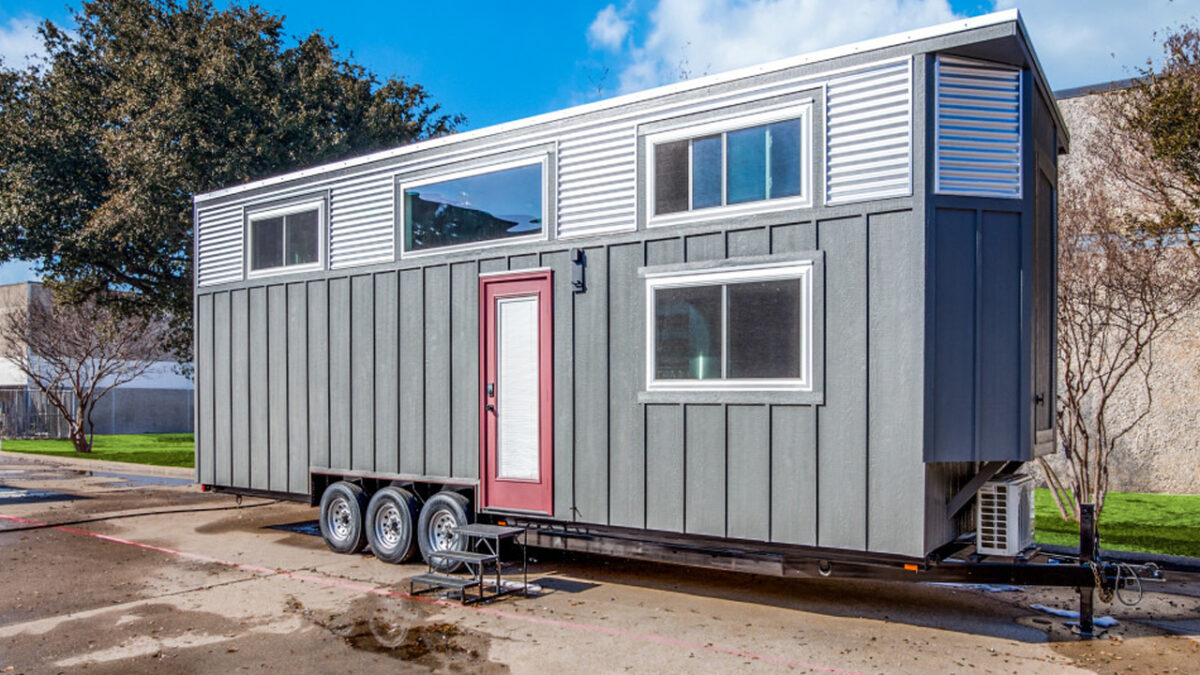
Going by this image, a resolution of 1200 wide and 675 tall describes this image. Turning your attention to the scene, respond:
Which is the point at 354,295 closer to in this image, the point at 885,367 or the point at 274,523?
the point at 274,523

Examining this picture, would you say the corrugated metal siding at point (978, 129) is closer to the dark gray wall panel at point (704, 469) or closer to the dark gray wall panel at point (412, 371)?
the dark gray wall panel at point (704, 469)

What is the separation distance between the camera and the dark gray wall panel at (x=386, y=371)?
368 inches

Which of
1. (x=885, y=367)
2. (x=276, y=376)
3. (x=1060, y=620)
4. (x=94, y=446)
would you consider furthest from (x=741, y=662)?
(x=94, y=446)

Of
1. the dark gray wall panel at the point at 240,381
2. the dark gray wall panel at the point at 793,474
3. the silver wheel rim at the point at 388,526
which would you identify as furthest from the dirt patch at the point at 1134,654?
the dark gray wall panel at the point at 240,381

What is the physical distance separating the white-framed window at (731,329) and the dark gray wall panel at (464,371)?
2.07m

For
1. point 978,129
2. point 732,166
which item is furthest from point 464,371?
point 978,129

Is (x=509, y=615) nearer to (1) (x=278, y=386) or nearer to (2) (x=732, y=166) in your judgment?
(2) (x=732, y=166)

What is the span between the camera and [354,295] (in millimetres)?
9797

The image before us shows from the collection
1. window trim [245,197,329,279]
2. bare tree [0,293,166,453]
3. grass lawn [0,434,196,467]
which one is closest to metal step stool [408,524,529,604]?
window trim [245,197,329,279]

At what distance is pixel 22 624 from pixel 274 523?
206 inches

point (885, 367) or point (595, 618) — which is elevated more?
point (885, 367)

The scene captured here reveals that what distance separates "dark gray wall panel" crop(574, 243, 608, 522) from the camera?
7734 mm

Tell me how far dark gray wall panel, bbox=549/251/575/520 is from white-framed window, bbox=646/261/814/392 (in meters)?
0.89

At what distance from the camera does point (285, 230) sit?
415 inches
